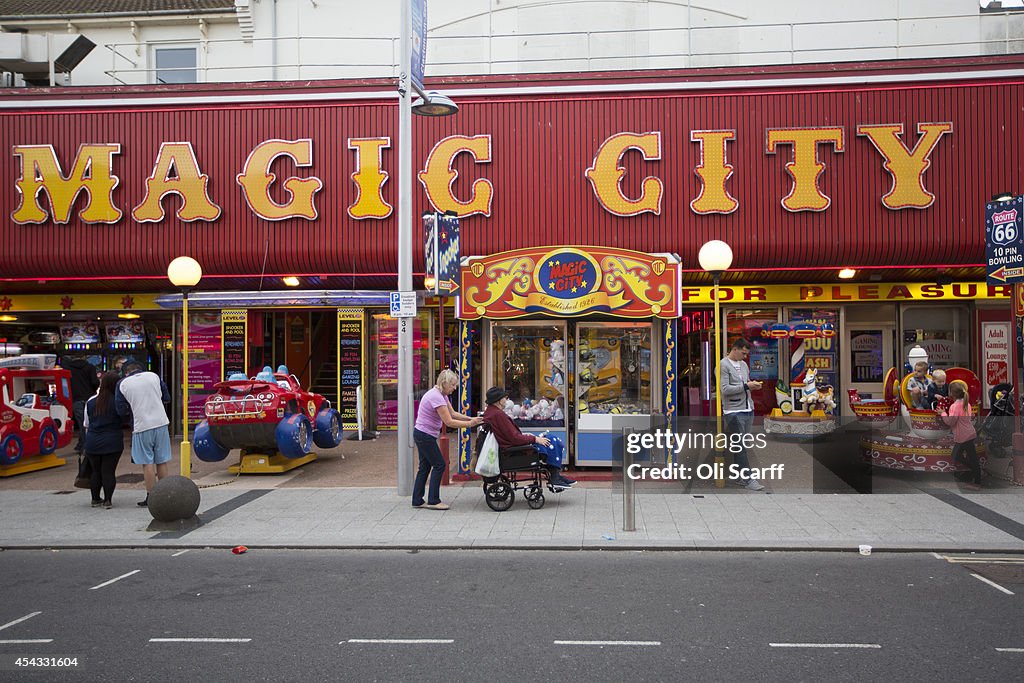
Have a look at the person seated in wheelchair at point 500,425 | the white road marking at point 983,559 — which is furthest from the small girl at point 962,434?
the person seated in wheelchair at point 500,425

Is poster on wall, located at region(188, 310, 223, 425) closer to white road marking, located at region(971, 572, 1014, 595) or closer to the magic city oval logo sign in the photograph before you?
the magic city oval logo sign

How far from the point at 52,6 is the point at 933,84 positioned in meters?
20.6

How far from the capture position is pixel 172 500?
28.2ft

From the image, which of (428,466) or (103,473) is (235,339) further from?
(428,466)

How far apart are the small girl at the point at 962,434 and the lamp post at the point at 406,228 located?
6862 millimetres

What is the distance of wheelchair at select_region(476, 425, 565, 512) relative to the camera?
30.5 feet

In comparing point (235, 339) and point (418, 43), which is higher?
point (418, 43)

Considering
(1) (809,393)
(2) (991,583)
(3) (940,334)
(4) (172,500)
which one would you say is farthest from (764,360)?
(4) (172,500)

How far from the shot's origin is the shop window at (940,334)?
54.1 feet

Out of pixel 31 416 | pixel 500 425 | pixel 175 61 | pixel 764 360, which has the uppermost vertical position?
A: pixel 175 61

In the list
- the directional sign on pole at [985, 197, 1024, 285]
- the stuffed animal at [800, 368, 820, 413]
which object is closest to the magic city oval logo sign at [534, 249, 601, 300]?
the directional sign on pole at [985, 197, 1024, 285]

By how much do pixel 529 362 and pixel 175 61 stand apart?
1389 centimetres

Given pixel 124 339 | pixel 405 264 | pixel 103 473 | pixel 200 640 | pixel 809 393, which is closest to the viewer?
pixel 200 640

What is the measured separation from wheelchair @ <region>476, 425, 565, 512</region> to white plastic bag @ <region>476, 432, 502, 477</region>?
0.28 feet
